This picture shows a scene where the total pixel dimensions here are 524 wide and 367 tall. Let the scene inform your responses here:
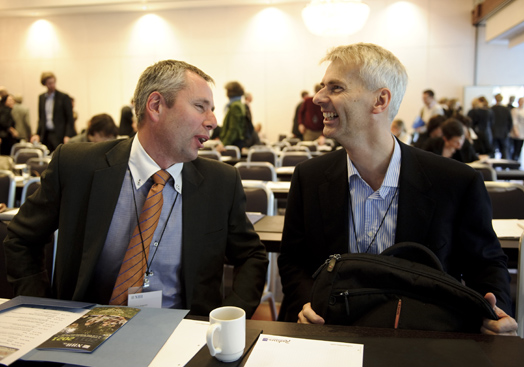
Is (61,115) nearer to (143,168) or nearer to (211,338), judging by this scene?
(143,168)

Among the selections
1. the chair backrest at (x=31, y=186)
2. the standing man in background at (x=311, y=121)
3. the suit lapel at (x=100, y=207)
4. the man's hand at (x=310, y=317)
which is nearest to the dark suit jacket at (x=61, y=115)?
the standing man in background at (x=311, y=121)

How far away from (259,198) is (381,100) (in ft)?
4.38

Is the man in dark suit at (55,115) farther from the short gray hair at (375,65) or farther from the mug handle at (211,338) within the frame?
the mug handle at (211,338)

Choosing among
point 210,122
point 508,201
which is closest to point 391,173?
point 210,122

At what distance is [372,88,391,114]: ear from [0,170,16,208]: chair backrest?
257 centimetres

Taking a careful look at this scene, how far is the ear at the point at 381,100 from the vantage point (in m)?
1.62

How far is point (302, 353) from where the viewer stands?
939mm

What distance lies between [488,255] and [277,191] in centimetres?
188

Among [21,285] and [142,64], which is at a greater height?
[142,64]

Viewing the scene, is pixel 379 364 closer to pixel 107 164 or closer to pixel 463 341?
pixel 463 341

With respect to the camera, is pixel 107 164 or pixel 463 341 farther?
pixel 107 164

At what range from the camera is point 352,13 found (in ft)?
30.5

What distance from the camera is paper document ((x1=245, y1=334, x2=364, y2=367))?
2.95 ft

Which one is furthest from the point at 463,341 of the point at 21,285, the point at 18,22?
the point at 18,22
